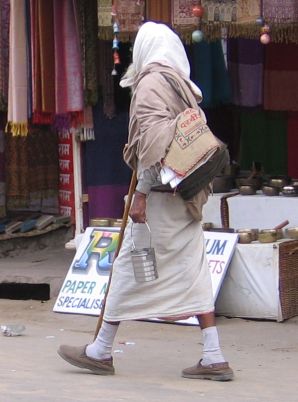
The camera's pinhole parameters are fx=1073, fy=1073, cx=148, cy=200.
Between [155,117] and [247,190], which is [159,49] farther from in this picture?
[247,190]

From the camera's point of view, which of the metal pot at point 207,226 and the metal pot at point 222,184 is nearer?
the metal pot at point 207,226

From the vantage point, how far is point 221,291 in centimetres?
737

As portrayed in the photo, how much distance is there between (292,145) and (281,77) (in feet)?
1.98

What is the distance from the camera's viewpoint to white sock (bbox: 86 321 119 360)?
5.50 m

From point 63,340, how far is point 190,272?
1.74 metres

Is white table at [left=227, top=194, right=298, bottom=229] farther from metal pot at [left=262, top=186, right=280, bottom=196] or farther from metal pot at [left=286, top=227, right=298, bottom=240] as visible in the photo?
metal pot at [left=286, top=227, right=298, bottom=240]

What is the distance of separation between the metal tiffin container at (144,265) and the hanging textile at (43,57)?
3.42 meters

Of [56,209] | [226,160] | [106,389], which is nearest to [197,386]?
[106,389]

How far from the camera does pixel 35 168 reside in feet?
32.6

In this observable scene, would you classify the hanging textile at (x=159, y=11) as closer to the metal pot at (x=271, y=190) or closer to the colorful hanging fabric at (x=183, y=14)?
the colorful hanging fabric at (x=183, y=14)

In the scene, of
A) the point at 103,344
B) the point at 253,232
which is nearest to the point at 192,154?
the point at 103,344

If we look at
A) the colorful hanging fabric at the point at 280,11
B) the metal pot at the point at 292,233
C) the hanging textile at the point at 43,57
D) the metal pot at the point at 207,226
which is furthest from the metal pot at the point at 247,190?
the hanging textile at the point at 43,57

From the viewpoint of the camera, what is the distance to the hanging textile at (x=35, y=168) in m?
9.89

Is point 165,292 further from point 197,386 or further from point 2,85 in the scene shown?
point 2,85
